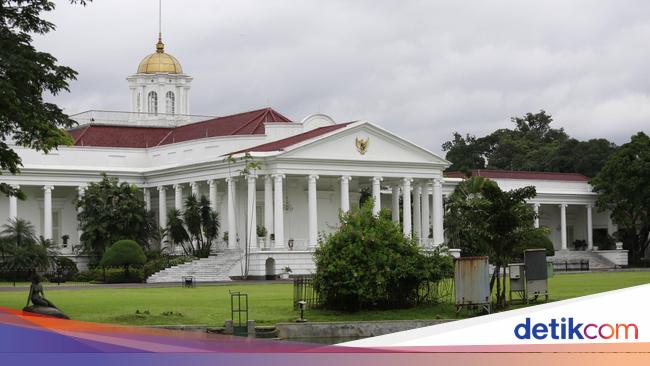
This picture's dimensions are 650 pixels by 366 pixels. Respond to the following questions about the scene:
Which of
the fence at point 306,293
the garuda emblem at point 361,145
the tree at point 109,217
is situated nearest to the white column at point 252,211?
the tree at point 109,217

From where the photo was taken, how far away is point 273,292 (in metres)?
43.7

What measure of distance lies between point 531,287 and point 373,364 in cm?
2672

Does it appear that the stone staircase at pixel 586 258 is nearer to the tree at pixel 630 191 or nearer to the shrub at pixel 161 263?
the tree at pixel 630 191

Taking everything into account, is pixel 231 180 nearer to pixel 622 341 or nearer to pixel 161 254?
pixel 161 254

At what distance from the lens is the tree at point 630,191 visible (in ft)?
270

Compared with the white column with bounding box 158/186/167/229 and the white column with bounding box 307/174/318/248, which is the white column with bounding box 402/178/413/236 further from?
the white column with bounding box 158/186/167/229

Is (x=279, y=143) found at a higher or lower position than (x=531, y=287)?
higher

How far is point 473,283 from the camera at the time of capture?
100 ft

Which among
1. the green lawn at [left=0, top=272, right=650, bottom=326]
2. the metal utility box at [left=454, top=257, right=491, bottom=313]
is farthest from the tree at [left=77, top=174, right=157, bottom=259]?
the metal utility box at [left=454, top=257, right=491, bottom=313]

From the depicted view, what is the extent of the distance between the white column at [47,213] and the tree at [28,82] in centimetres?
4166

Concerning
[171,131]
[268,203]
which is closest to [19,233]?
[268,203]

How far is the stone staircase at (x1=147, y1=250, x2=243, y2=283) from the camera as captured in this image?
6278 cm

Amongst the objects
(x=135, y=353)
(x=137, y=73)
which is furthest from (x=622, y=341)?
(x=137, y=73)

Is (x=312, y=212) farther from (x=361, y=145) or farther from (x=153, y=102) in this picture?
(x=153, y=102)
